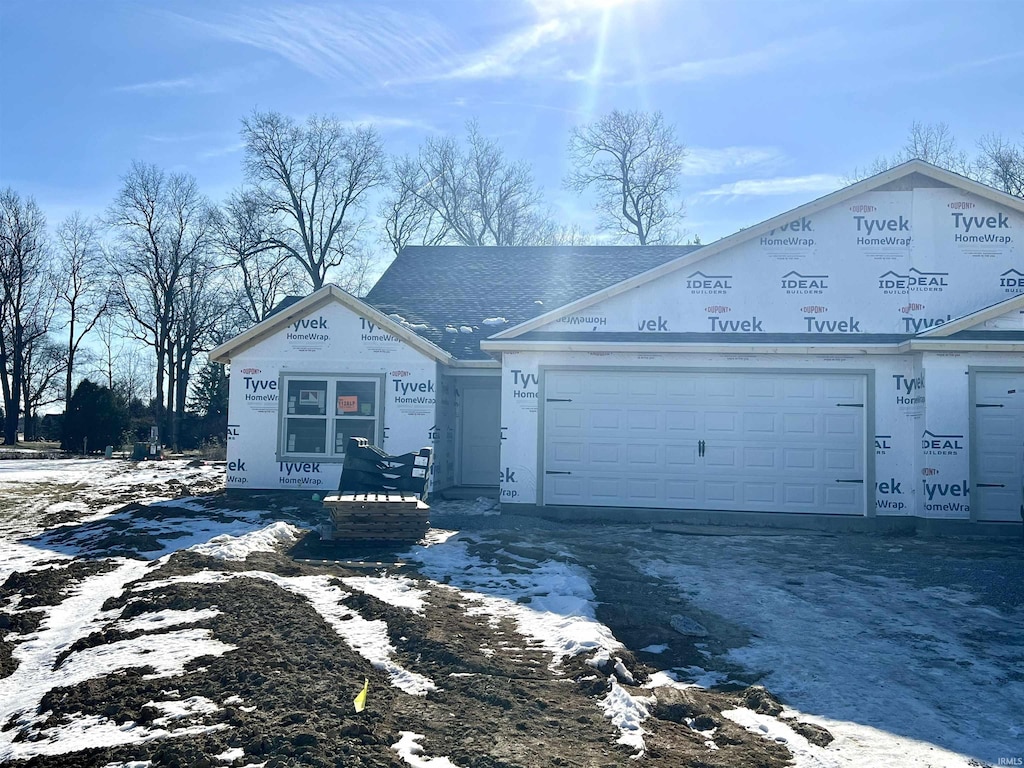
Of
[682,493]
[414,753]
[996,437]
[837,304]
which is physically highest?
[837,304]

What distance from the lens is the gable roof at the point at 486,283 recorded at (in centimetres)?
1695

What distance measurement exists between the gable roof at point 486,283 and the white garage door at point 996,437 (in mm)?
6085

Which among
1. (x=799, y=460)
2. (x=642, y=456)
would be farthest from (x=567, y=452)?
(x=799, y=460)

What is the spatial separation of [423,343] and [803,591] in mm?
8610

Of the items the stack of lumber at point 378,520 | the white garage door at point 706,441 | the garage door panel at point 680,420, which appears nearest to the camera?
the stack of lumber at point 378,520

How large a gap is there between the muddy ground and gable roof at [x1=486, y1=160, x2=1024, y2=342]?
7.06 metres

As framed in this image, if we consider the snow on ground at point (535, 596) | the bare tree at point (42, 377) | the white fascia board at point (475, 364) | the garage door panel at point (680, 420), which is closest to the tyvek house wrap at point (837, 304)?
the garage door panel at point (680, 420)

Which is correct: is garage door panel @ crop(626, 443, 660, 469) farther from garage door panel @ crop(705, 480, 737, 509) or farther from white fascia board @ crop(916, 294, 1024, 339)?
white fascia board @ crop(916, 294, 1024, 339)

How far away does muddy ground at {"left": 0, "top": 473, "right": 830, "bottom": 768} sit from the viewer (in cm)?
405

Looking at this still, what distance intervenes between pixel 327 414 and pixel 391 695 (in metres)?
10.7

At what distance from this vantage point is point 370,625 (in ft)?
20.7

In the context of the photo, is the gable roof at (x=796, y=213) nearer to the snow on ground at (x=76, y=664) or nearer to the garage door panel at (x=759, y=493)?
the garage door panel at (x=759, y=493)

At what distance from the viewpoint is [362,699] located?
470 cm

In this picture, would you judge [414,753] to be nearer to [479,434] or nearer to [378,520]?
[378,520]
